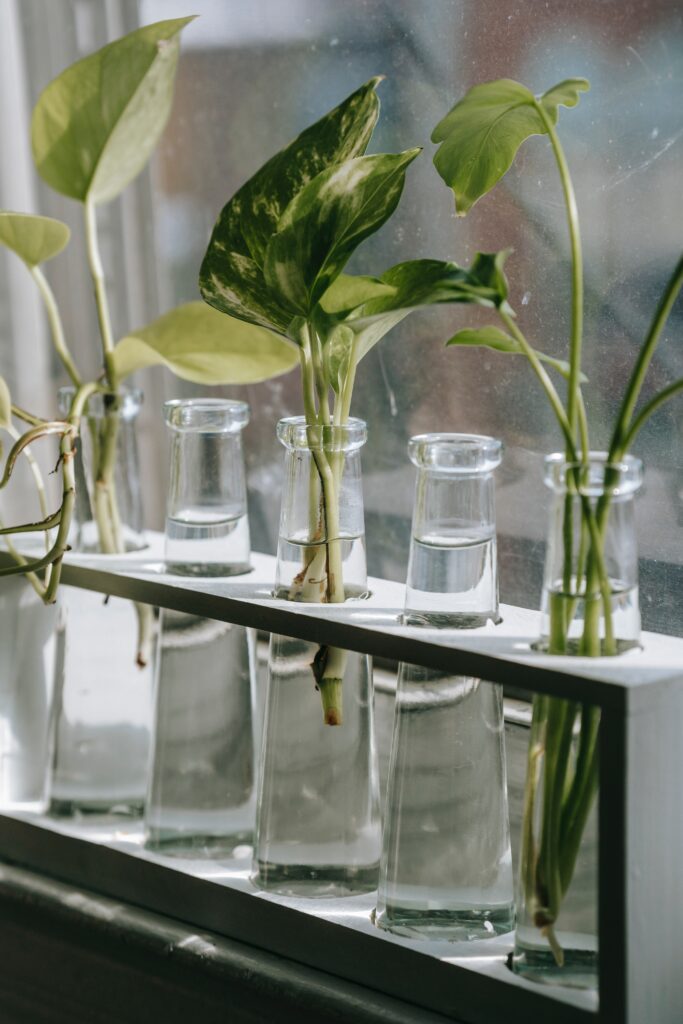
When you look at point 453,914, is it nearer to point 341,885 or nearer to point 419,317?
Result: point 341,885

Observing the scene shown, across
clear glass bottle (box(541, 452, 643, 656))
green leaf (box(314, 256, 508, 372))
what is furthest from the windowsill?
green leaf (box(314, 256, 508, 372))

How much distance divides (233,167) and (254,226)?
298mm

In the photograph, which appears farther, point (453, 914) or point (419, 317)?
point (419, 317)

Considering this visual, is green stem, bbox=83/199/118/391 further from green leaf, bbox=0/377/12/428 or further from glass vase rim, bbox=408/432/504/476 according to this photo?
glass vase rim, bbox=408/432/504/476

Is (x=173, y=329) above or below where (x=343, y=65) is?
below

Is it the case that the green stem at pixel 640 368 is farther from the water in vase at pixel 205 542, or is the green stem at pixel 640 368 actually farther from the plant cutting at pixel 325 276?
the water in vase at pixel 205 542

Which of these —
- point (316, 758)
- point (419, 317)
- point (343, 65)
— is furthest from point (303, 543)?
point (343, 65)

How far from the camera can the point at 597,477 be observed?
49 centimetres

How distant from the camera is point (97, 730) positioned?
0.70m

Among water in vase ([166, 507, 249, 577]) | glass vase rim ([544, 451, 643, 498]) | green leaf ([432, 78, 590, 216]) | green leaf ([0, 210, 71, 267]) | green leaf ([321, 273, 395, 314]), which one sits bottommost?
water in vase ([166, 507, 249, 577])

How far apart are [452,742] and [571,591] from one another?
10 centimetres

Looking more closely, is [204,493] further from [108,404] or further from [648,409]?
[648,409]

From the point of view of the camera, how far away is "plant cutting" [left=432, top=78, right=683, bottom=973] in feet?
1.61

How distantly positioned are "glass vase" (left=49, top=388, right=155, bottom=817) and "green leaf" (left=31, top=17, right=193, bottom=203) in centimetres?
13
